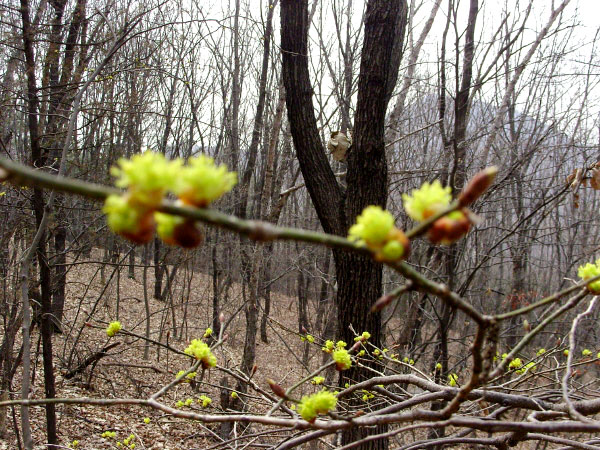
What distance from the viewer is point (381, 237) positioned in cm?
63

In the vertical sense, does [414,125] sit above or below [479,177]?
above

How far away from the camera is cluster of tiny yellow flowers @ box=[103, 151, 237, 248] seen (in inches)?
21.9

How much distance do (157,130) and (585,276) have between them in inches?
526

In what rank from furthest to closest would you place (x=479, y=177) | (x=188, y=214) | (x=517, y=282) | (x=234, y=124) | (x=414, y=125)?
(x=234, y=124)
(x=414, y=125)
(x=517, y=282)
(x=479, y=177)
(x=188, y=214)

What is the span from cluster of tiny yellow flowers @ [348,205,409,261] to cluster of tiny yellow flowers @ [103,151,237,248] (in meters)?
0.22

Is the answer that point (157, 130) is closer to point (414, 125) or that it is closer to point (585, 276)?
point (414, 125)

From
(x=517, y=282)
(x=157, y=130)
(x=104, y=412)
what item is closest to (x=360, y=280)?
(x=104, y=412)

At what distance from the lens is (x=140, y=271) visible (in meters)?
16.8

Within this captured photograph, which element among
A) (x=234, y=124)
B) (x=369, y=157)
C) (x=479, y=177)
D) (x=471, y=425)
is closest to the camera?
(x=479, y=177)

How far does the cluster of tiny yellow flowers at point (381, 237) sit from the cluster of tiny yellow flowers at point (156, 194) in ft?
0.71

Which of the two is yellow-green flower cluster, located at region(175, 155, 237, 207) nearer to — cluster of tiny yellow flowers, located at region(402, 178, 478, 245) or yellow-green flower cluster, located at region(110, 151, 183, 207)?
yellow-green flower cluster, located at region(110, 151, 183, 207)

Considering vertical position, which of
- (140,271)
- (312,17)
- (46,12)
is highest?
(312,17)

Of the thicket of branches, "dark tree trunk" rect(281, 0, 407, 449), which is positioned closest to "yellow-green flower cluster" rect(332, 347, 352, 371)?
the thicket of branches

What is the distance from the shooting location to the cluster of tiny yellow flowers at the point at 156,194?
0.56 m
